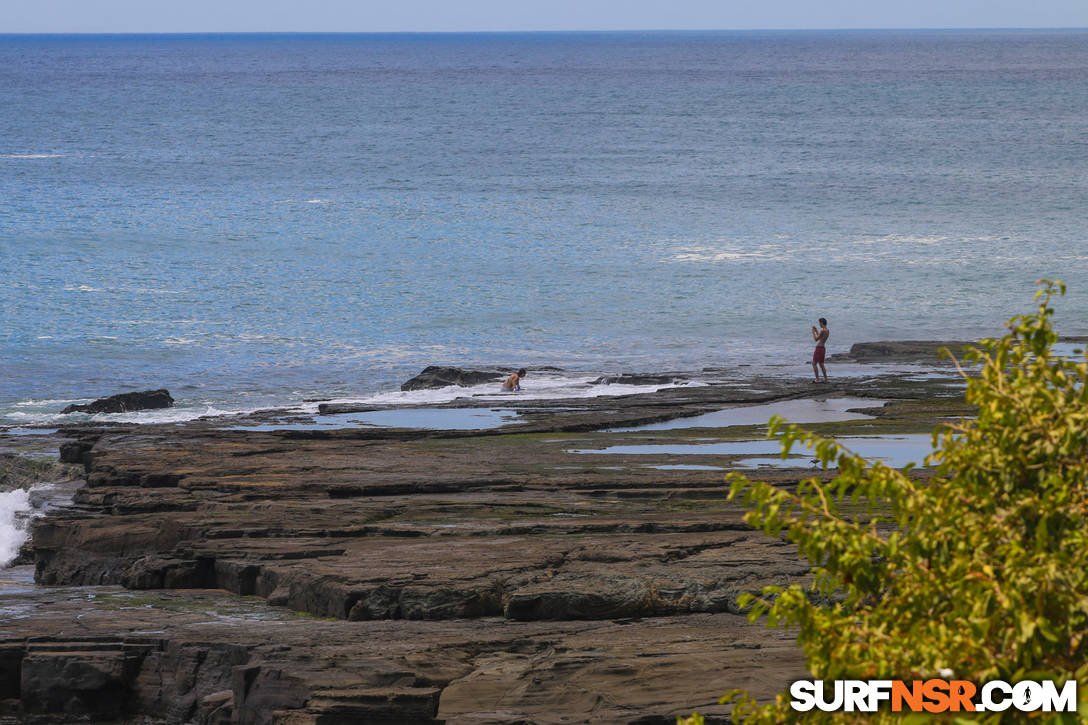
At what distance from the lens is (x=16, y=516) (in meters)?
20.2

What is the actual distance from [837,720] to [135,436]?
20611 mm

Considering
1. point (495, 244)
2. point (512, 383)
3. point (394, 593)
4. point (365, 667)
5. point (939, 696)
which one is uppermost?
point (495, 244)

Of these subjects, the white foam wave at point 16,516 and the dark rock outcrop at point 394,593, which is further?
the white foam wave at point 16,516

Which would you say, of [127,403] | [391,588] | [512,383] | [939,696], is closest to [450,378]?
[512,383]

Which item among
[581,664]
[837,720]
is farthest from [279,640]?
[837,720]

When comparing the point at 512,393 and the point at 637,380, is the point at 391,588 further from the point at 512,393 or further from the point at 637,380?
the point at 637,380

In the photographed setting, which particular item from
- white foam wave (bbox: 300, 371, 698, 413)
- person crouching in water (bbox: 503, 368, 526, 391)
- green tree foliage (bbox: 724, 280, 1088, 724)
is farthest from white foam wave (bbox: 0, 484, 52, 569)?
green tree foliage (bbox: 724, 280, 1088, 724)

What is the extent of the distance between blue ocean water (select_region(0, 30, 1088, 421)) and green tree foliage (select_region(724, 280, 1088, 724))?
33005 mm

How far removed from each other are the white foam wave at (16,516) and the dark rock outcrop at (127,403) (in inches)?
466

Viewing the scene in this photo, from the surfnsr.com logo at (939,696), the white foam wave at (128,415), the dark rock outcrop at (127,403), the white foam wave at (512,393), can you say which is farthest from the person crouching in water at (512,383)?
the surfnsr.com logo at (939,696)

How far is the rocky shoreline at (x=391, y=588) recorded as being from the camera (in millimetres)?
10820

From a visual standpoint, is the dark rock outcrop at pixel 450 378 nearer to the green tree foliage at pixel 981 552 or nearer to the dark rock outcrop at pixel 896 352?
the dark rock outcrop at pixel 896 352

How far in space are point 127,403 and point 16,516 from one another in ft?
47.1

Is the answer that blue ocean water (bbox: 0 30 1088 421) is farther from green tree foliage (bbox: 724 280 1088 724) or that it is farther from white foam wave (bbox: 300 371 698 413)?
green tree foliage (bbox: 724 280 1088 724)
